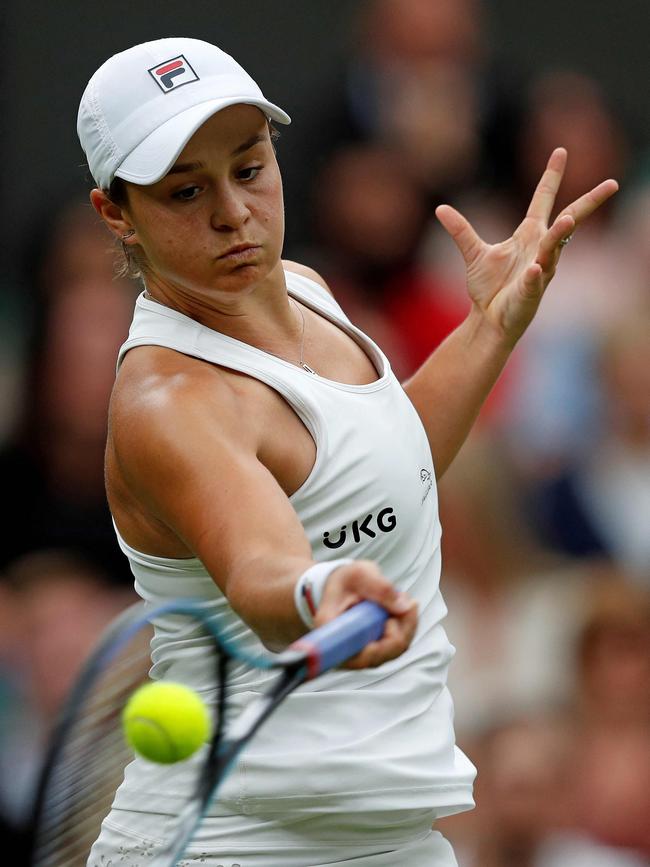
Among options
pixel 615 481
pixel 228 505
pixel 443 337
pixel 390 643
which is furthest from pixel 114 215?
pixel 615 481

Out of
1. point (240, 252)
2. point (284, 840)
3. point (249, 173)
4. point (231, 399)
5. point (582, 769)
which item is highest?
point (249, 173)

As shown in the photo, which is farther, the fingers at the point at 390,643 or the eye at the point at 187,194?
the eye at the point at 187,194

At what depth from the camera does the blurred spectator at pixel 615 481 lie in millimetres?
5891

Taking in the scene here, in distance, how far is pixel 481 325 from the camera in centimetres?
354

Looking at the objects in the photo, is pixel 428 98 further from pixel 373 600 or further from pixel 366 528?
pixel 373 600

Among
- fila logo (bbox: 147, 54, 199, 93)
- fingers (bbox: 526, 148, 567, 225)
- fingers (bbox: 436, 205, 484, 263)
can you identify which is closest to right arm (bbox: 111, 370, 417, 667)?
fila logo (bbox: 147, 54, 199, 93)

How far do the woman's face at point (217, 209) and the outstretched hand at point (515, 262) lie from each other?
73 centimetres

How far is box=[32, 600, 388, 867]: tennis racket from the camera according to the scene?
2170 millimetres

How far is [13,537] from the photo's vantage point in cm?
580

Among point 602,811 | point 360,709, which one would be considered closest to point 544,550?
point 602,811

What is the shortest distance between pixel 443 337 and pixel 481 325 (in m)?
2.59

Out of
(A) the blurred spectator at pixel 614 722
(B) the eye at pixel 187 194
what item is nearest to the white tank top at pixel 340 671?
(B) the eye at pixel 187 194

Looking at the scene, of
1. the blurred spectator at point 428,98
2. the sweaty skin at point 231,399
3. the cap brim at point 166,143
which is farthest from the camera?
the blurred spectator at point 428,98

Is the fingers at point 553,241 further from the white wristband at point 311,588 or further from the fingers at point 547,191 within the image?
the white wristband at point 311,588
